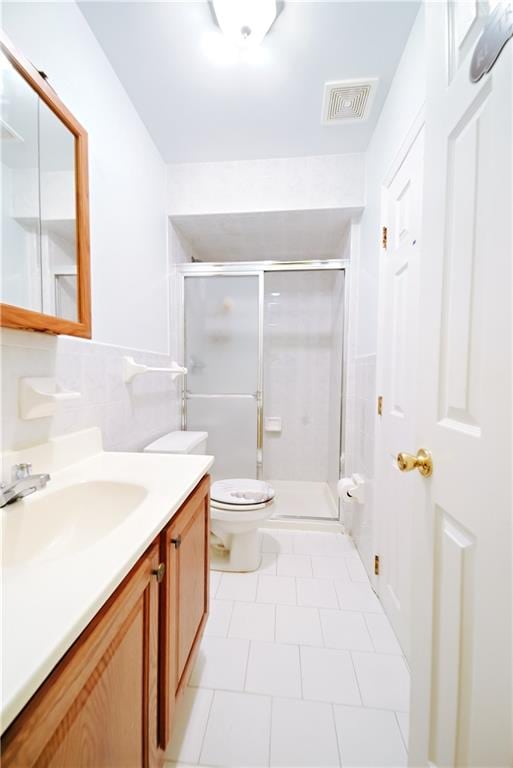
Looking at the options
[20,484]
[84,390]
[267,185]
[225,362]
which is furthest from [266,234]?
[20,484]

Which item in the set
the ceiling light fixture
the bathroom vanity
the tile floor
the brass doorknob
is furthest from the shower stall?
the brass doorknob

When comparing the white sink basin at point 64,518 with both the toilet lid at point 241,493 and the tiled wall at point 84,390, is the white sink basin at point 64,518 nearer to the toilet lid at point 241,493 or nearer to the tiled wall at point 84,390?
the tiled wall at point 84,390

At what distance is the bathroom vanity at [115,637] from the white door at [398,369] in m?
0.80

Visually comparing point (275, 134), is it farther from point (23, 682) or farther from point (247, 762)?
point (247, 762)

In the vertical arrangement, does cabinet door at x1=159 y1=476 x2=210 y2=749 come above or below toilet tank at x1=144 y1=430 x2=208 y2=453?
below

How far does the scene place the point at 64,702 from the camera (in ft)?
1.26

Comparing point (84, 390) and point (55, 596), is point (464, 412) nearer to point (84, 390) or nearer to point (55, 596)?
point (55, 596)

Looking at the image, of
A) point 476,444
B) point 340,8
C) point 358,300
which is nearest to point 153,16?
point 340,8

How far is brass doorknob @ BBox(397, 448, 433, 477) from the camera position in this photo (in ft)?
2.23

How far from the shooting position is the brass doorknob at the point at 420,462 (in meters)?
0.68

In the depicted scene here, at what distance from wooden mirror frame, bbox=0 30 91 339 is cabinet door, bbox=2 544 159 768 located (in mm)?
684

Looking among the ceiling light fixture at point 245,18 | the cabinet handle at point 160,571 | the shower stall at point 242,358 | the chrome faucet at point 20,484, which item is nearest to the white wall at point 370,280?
the shower stall at point 242,358

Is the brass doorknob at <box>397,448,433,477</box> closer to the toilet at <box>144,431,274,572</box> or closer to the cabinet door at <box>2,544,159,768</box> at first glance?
the cabinet door at <box>2,544,159,768</box>

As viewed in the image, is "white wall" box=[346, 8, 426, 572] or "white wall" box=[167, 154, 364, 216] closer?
"white wall" box=[346, 8, 426, 572]
